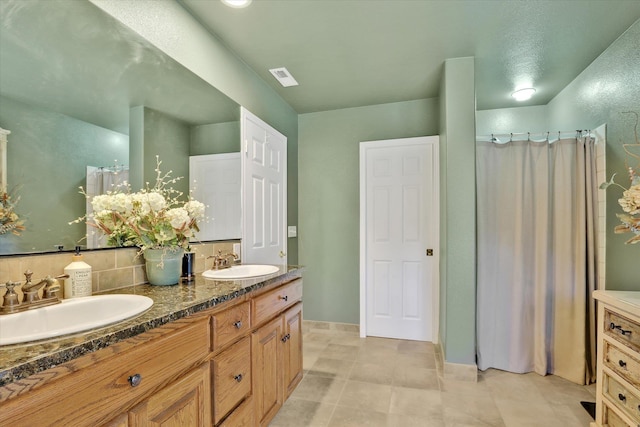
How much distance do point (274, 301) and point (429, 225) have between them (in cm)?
196

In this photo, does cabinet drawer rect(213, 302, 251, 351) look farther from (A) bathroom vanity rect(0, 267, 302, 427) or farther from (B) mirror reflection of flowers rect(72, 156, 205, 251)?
(B) mirror reflection of flowers rect(72, 156, 205, 251)

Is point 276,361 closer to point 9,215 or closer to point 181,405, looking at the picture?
point 181,405

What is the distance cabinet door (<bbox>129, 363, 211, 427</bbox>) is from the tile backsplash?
63 cm

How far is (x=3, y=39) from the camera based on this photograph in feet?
3.56

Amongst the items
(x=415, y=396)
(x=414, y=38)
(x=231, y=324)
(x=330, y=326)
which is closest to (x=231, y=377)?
(x=231, y=324)

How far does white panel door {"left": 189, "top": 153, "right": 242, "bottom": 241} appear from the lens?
205 centimetres

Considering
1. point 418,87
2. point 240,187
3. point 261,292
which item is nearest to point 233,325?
point 261,292

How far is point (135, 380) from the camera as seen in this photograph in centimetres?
92

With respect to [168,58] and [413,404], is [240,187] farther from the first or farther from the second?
[413,404]

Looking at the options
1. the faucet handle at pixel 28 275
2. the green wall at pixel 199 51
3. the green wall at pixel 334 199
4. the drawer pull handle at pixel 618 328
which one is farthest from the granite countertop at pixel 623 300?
A: the green wall at pixel 199 51

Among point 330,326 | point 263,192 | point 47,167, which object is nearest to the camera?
point 47,167

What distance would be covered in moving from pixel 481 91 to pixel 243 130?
2295 millimetres

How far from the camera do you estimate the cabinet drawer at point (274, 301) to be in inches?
64.5

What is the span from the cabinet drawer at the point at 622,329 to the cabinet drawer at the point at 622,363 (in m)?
0.05
